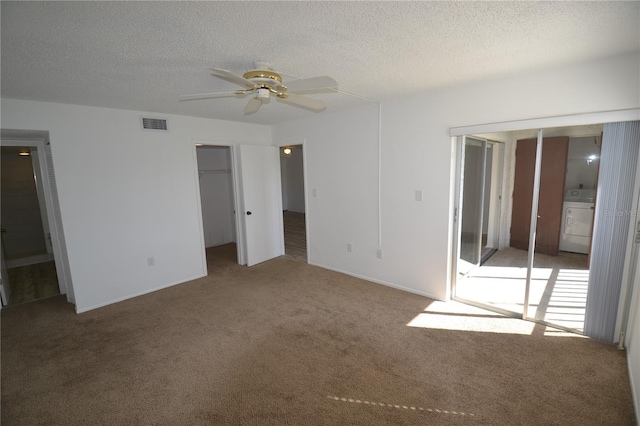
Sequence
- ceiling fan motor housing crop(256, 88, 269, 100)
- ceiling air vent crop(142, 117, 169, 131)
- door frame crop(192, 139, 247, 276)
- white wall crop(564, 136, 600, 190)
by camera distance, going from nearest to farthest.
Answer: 1. ceiling fan motor housing crop(256, 88, 269, 100)
2. white wall crop(564, 136, 600, 190)
3. ceiling air vent crop(142, 117, 169, 131)
4. door frame crop(192, 139, 247, 276)

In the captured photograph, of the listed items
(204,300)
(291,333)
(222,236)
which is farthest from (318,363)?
Result: (222,236)

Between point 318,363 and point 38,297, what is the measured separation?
160 inches

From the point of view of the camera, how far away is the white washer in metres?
3.28

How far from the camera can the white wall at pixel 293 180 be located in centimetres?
1019

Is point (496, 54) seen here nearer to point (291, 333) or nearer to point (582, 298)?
point (582, 298)

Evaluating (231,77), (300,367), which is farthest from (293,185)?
(231,77)

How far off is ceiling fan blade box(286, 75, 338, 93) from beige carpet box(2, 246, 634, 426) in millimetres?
2146

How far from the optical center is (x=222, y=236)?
6430 mm

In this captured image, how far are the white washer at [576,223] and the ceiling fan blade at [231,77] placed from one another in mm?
3586

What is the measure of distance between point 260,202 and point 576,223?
4352 mm

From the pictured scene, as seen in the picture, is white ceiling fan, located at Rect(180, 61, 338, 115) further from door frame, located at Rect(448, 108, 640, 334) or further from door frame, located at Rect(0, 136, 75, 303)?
door frame, located at Rect(0, 136, 75, 303)

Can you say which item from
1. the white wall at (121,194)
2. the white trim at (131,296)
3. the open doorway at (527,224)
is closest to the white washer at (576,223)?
the open doorway at (527,224)

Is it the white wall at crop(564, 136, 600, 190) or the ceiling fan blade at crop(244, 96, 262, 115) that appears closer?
the ceiling fan blade at crop(244, 96, 262, 115)

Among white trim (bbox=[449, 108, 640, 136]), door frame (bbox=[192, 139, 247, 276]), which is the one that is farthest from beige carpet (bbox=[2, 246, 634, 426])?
white trim (bbox=[449, 108, 640, 136])
